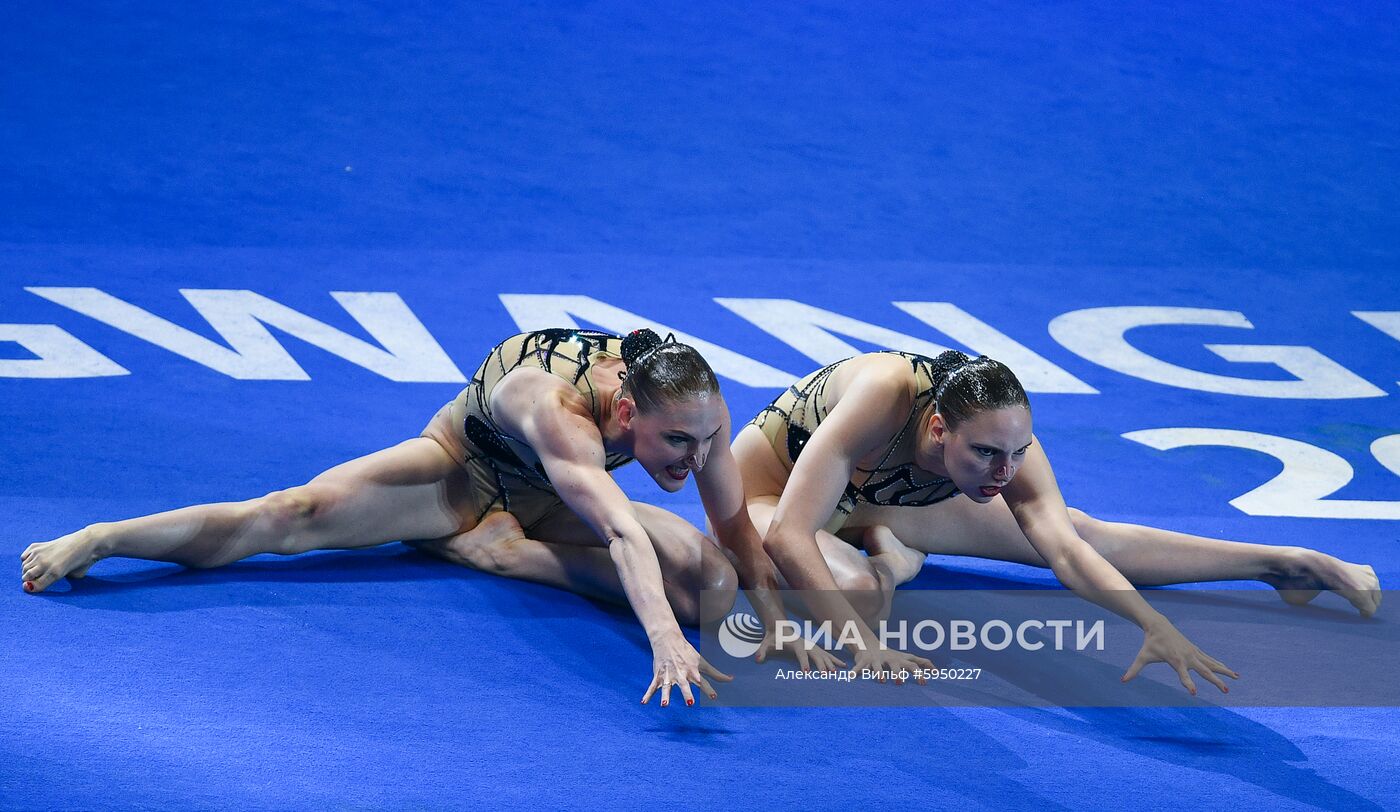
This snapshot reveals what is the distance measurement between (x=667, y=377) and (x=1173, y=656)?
4.55 ft

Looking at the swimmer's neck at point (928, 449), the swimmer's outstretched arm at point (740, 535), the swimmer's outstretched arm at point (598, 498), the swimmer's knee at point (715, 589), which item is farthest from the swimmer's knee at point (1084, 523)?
the swimmer's outstretched arm at point (598, 498)

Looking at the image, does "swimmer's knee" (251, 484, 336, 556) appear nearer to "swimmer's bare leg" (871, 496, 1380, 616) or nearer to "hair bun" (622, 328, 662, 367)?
"hair bun" (622, 328, 662, 367)

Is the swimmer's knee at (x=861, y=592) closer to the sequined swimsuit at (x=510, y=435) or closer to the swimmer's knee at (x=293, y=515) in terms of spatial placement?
the sequined swimsuit at (x=510, y=435)

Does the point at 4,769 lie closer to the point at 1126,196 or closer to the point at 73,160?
Result: the point at 73,160

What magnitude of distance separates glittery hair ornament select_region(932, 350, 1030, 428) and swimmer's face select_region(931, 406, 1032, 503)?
0.02 meters

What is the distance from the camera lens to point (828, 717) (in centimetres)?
399

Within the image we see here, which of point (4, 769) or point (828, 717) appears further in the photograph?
point (828, 717)

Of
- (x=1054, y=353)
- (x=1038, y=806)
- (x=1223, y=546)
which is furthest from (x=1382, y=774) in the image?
(x=1054, y=353)

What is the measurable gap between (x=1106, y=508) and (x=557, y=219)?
3486 millimetres

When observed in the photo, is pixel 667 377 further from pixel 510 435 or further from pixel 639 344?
pixel 510 435

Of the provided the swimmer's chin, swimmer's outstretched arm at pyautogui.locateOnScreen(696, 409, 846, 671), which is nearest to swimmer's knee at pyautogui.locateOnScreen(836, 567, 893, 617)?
swimmer's outstretched arm at pyautogui.locateOnScreen(696, 409, 846, 671)

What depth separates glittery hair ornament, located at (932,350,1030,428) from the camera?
13.6 ft

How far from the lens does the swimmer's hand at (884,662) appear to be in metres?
4.17

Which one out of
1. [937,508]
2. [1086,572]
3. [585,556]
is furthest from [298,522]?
[1086,572]
